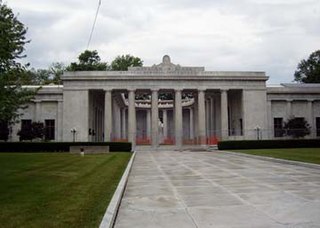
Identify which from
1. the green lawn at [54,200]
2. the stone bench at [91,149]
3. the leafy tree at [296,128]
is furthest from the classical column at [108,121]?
the green lawn at [54,200]

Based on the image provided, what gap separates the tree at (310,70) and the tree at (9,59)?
67.6 m

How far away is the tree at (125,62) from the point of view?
3627 inches

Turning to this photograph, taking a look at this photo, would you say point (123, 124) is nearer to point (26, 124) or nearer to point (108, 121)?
point (108, 121)

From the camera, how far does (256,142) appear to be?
49.8 metres

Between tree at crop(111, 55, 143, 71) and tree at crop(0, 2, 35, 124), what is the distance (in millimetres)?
68081

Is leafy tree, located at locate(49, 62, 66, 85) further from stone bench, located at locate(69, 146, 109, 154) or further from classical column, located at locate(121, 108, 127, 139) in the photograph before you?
stone bench, located at locate(69, 146, 109, 154)

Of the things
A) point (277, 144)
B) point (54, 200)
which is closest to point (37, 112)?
point (277, 144)

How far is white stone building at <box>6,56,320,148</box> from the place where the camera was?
58.7m

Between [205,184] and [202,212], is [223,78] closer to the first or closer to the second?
[205,184]

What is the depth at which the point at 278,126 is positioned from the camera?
64375mm

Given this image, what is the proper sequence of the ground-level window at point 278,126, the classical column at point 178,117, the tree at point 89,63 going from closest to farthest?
the classical column at point 178,117 → the ground-level window at point 278,126 → the tree at point 89,63

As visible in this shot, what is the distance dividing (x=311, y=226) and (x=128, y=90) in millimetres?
51385

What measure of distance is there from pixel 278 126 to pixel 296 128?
13.8 feet

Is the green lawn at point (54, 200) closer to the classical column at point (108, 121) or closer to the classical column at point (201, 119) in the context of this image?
the classical column at point (108, 121)
